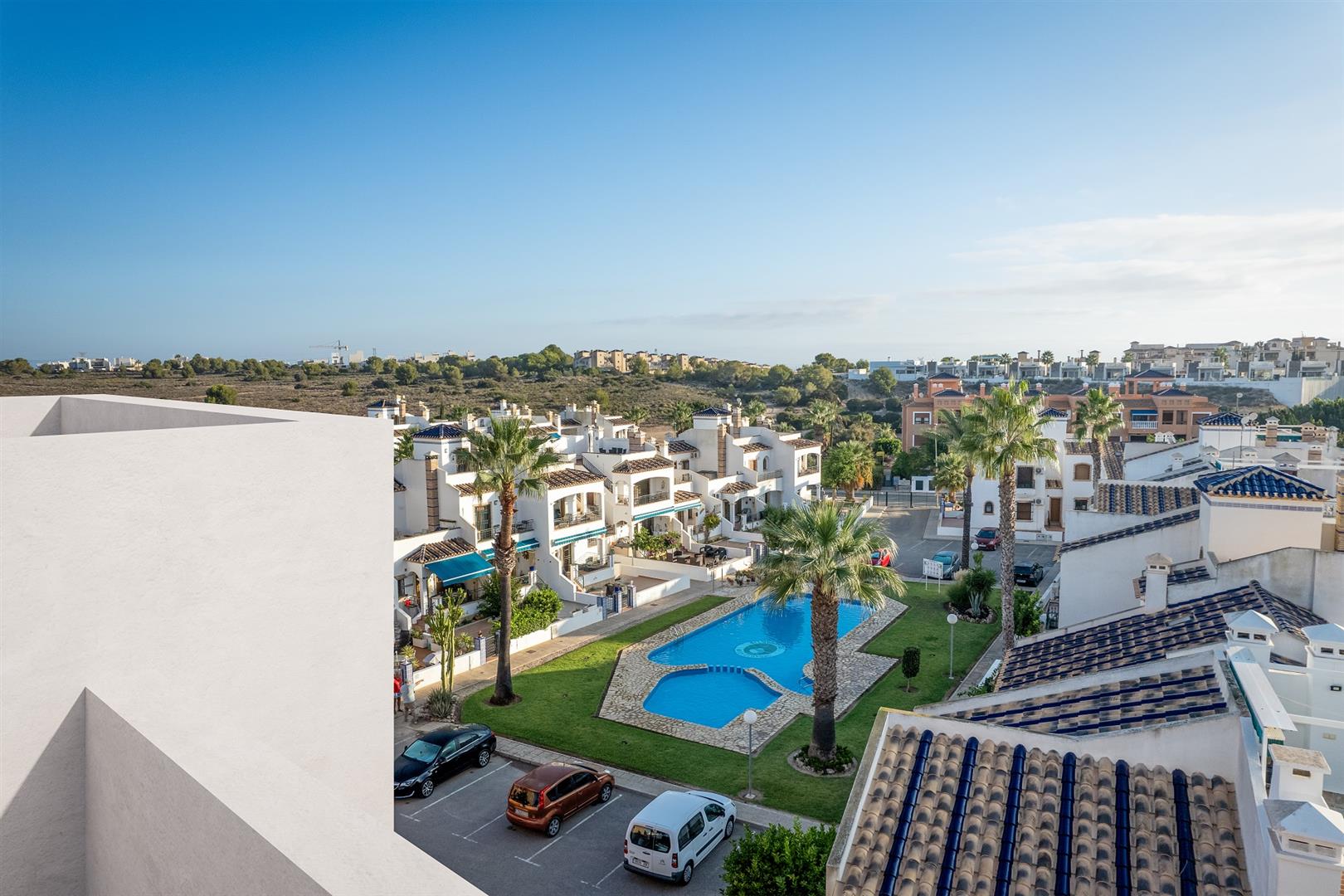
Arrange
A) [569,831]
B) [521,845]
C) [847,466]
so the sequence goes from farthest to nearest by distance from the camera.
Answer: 1. [847,466]
2. [569,831]
3. [521,845]

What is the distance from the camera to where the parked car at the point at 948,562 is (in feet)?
121

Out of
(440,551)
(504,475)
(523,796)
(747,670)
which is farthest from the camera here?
(440,551)

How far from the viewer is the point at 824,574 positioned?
18.2m

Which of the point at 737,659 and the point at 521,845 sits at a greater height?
the point at 521,845

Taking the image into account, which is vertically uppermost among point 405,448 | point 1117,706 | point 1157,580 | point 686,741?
point 405,448

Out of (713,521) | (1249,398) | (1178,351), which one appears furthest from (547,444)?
(1178,351)

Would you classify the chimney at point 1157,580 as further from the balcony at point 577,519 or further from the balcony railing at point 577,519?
the balcony railing at point 577,519

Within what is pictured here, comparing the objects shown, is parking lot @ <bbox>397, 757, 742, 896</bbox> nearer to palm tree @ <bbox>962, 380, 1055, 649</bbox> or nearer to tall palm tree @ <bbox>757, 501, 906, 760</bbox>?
tall palm tree @ <bbox>757, 501, 906, 760</bbox>

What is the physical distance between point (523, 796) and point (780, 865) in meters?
6.08

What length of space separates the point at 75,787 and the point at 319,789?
1994 mm

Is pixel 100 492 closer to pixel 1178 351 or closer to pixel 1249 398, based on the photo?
pixel 1249 398

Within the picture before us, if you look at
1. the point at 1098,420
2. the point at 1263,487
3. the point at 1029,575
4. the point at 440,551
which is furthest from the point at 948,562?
the point at 440,551

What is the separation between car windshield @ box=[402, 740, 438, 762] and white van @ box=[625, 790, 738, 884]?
5598 mm

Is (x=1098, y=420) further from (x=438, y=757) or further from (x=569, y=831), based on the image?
(x=438, y=757)
